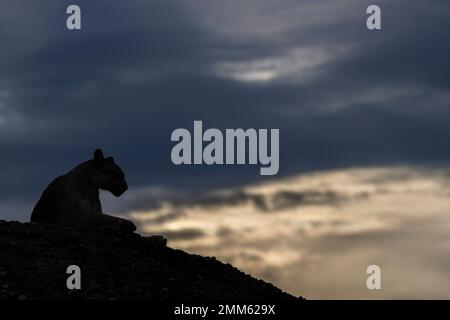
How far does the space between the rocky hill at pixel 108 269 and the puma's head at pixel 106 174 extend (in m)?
1.90

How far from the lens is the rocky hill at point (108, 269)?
22875 mm

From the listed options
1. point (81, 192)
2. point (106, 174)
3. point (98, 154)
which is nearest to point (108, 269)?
point (81, 192)

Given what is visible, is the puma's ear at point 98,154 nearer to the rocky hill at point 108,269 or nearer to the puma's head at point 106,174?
the puma's head at point 106,174

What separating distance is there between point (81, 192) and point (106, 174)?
3.30 ft

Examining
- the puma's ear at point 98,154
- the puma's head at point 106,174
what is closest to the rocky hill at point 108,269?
the puma's head at point 106,174

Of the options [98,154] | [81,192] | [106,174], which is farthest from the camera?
[106,174]

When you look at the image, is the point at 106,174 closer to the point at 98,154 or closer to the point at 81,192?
the point at 98,154

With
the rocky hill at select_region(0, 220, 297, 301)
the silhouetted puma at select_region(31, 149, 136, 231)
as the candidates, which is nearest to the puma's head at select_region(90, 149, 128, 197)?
the silhouetted puma at select_region(31, 149, 136, 231)

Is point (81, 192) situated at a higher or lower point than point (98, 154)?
lower

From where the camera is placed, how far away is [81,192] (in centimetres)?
2797

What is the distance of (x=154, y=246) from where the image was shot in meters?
26.2
